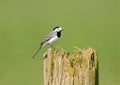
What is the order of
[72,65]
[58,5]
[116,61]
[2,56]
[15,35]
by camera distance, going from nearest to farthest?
[72,65], [116,61], [2,56], [15,35], [58,5]

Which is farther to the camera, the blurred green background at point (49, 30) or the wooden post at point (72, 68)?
the blurred green background at point (49, 30)

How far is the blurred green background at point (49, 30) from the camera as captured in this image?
40.4 feet

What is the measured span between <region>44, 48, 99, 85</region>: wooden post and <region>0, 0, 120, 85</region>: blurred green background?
6.49 meters

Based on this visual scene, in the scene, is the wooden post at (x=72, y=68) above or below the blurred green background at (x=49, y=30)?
below

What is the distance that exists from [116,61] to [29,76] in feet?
5.37

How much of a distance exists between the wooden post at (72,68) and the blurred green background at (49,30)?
6.49m

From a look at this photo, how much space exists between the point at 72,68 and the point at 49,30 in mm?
10459

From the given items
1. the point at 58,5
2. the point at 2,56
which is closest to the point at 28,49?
the point at 2,56

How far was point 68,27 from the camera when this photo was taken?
54.1ft

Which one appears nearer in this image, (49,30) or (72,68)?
(72,68)

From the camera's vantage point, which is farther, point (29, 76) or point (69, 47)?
point (69, 47)

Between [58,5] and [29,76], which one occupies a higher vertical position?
[58,5]

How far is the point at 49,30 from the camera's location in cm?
1530

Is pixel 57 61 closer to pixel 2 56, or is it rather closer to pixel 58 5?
pixel 2 56
